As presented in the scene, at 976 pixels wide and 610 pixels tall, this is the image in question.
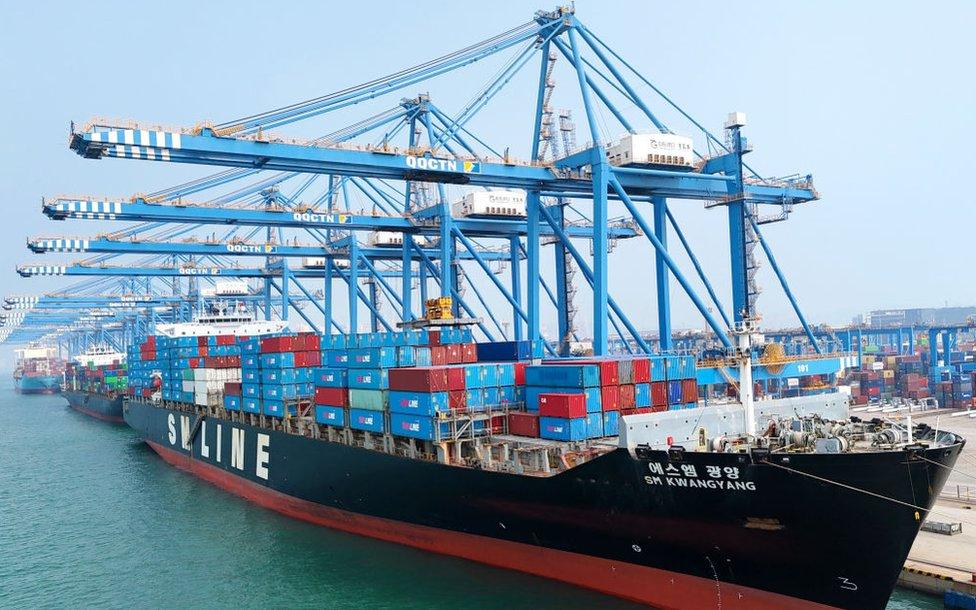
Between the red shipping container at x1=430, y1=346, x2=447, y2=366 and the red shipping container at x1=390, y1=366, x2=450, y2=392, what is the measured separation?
241 cm

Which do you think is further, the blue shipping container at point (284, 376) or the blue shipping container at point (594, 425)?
the blue shipping container at point (284, 376)

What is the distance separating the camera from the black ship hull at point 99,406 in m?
68.4

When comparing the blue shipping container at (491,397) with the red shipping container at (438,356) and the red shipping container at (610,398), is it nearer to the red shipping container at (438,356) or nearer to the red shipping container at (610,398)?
the red shipping container at (438,356)

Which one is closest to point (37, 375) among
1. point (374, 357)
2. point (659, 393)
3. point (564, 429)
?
point (374, 357)

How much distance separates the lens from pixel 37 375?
145 meters

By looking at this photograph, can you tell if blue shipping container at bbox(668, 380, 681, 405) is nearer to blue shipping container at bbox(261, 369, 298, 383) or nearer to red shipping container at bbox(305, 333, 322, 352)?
red shipping container at bbox(305, 333, 322, 352)

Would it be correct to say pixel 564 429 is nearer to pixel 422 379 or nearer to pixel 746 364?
pixel 422 379

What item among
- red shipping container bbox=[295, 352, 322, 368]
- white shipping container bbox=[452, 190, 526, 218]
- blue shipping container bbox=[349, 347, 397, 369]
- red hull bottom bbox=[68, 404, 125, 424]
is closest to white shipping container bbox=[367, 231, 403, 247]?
white shipping container bbox=[452, 190, 526, 218]

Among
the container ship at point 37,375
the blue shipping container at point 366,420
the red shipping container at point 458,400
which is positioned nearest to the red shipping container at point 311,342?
the blue shipping container at point 366,420

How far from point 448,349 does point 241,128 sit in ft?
39.8

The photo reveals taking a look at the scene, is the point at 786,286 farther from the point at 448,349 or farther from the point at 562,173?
the point at 448,349

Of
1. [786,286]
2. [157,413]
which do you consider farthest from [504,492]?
Answer: [157,413]

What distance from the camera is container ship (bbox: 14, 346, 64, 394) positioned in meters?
136

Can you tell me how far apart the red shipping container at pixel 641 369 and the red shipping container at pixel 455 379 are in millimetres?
5369
